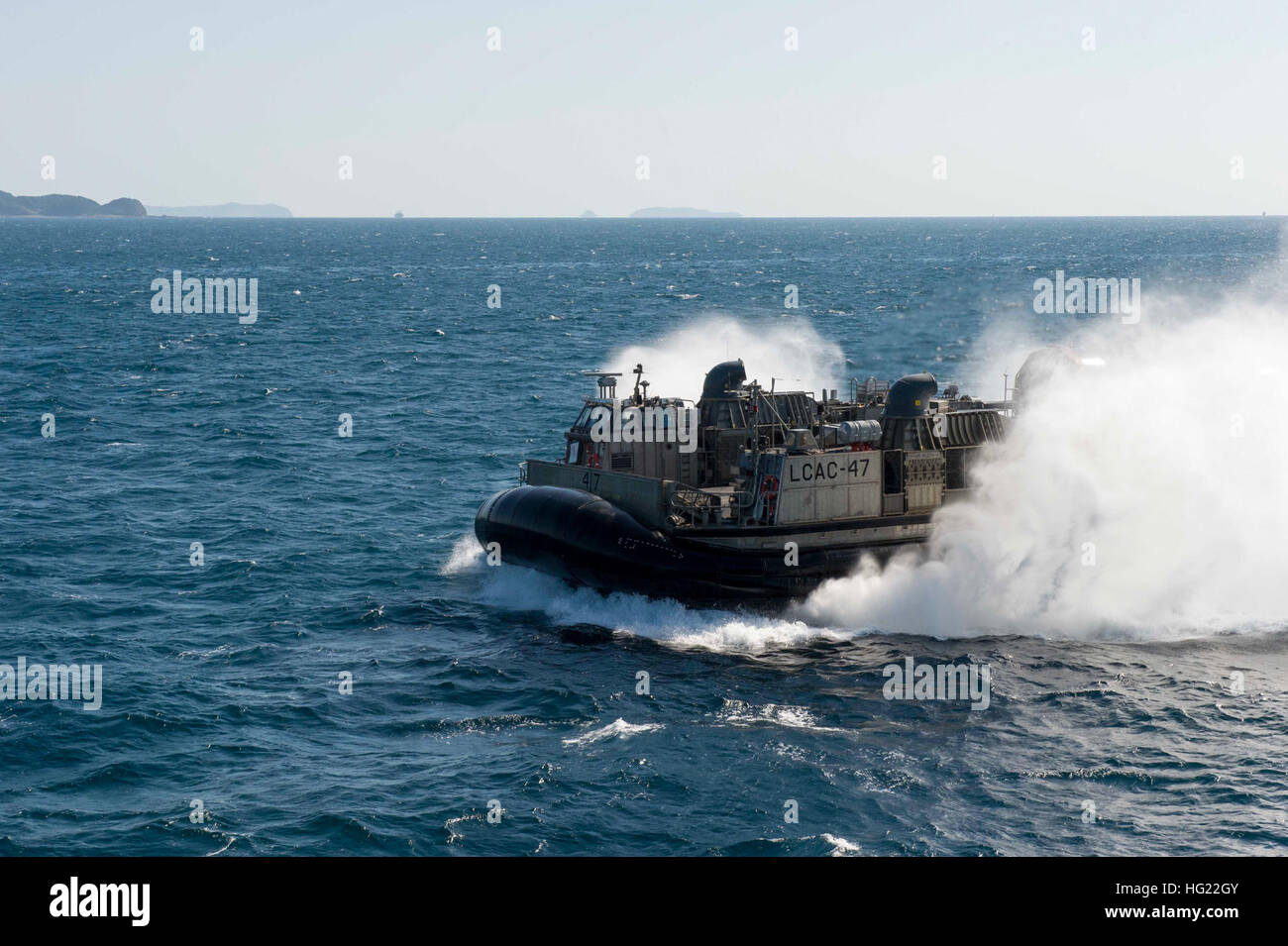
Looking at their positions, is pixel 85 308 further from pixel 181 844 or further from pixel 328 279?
pixel 181 844

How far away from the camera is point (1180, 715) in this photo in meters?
27.6

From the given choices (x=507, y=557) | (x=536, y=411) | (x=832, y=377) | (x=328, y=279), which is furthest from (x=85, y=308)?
(x=507, y=557)

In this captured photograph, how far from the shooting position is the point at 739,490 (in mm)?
36875

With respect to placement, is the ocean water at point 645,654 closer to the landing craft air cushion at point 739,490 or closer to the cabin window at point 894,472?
the landing craft air cushion at point 739,490

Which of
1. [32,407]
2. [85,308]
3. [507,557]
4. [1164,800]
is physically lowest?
[1164,800]

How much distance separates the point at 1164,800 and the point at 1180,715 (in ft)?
15.0
